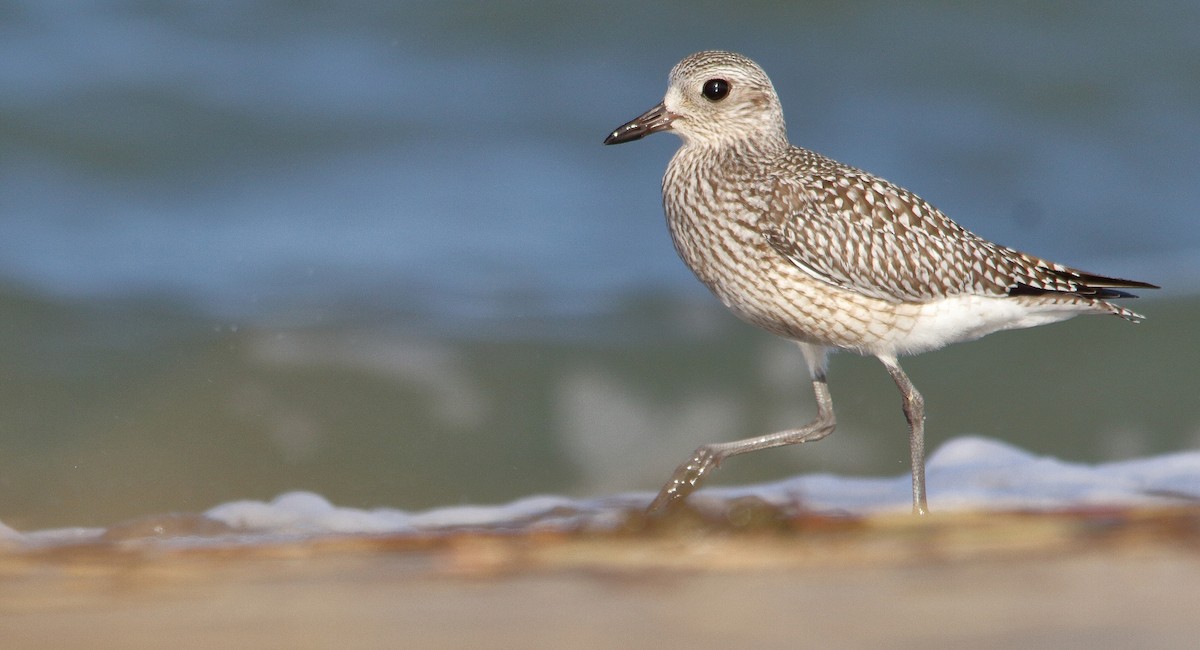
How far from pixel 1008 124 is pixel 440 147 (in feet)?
18.1

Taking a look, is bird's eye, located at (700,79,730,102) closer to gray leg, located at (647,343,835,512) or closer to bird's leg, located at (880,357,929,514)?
gray leg, located at (647,343,835,512)

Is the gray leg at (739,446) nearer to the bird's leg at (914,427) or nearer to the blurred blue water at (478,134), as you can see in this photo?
the bird's leg at (914,427)

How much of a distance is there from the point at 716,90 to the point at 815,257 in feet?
3.62

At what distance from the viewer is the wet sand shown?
4.00 metres

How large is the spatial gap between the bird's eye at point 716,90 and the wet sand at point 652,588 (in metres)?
2.47

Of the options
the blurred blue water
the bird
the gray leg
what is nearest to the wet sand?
the gray leg

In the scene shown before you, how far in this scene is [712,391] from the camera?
983 centimetres

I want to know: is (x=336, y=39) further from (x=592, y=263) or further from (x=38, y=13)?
(x=592, y=263)

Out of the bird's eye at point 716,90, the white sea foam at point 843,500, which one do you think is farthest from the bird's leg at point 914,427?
the bird's eye at point 716,90

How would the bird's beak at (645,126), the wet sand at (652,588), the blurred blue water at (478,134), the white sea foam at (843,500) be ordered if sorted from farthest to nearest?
the blurred blue water at (478,134) → the bird's beak at (645,126) → the white sea foam at (843,500) → the wet sand at (652,588)

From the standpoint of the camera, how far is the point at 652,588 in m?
4.39

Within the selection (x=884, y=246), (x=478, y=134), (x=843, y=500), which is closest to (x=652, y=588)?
(x=884, y=246)

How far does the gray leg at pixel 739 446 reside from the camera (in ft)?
20.2

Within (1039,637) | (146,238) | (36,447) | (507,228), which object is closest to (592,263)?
(507,228)
